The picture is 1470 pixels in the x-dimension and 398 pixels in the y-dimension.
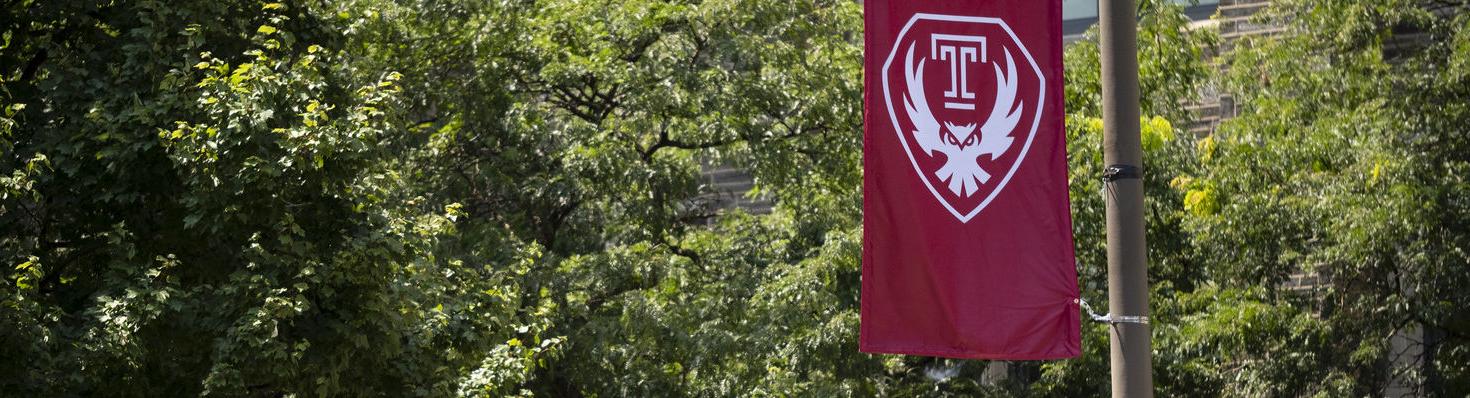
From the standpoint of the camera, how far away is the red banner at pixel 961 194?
23.9 ft

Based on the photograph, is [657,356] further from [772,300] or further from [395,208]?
[395,208]

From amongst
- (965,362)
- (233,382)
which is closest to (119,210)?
(233,382)

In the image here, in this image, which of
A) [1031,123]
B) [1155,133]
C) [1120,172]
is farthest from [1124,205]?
[1155,133]

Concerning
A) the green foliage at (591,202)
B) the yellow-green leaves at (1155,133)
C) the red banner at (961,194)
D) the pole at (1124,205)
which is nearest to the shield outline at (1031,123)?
the red banner at (961,194)

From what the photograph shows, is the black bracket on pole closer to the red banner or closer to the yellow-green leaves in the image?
the red banner

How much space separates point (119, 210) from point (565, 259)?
6.40 m

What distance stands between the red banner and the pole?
0.99 ft

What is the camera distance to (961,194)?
7.29m

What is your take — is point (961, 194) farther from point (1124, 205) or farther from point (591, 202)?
point (591, 202)

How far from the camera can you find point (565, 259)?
18.1 metres

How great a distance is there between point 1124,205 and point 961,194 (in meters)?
0.65

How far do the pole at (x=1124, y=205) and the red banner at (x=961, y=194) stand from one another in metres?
0.30

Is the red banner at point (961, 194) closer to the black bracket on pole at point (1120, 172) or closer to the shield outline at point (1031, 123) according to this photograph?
the shield outline at point (1031, 123)

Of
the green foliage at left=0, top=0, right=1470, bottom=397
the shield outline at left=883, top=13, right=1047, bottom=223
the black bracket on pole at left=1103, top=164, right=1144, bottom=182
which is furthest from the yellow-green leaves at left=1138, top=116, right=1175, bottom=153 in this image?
the black bracket on pole at left=1103, top=164, right=1144, bottom=182
